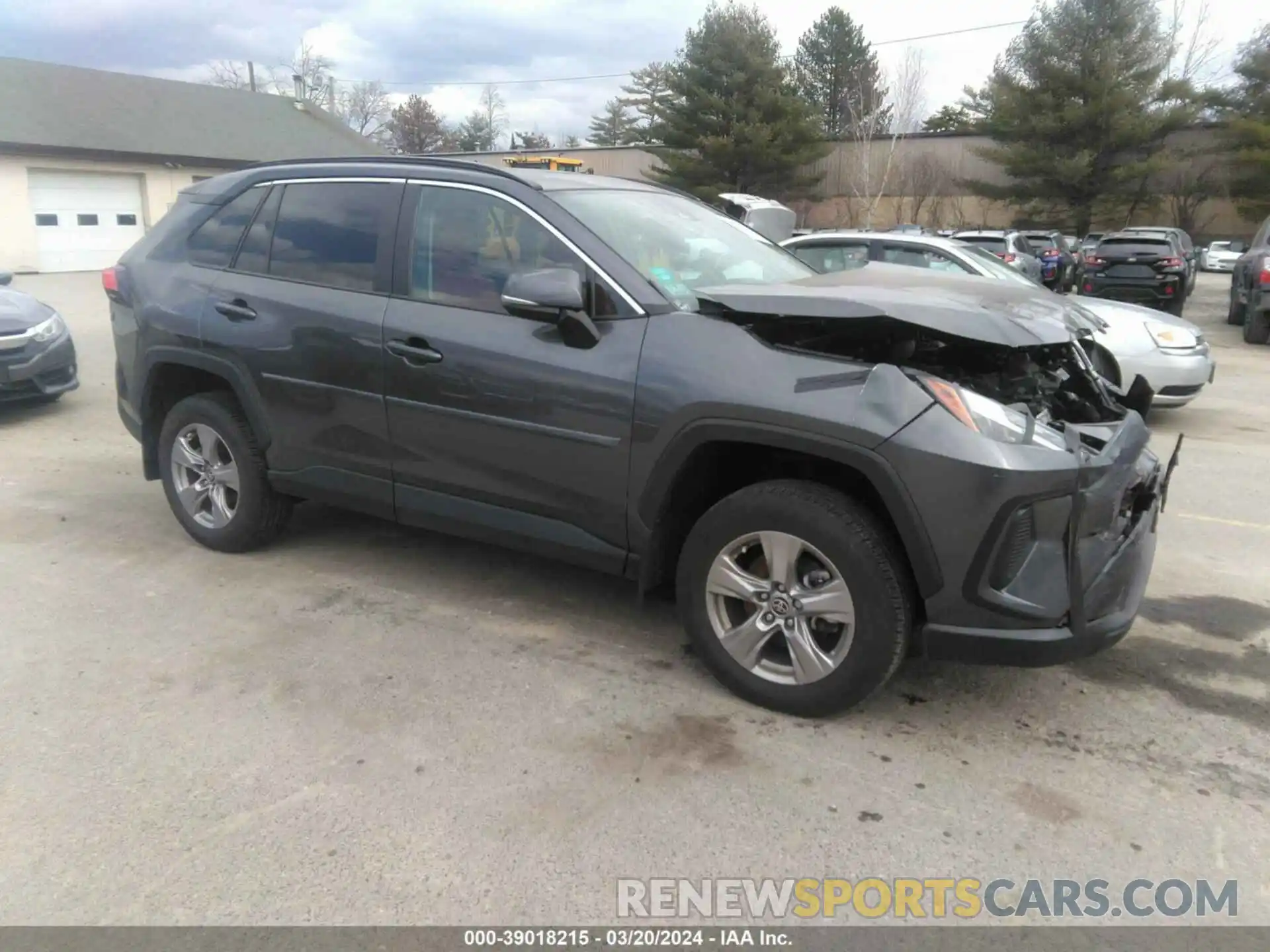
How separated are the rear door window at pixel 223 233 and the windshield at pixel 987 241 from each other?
12.9 metres

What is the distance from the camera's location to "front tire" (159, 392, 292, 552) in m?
4.72

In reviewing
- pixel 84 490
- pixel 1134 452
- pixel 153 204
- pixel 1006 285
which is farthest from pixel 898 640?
pixel 153 204

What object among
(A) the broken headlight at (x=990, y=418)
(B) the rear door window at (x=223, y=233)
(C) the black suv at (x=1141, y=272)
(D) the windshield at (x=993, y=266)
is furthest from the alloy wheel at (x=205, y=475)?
(C) the black suv at (x=1141, y=272)

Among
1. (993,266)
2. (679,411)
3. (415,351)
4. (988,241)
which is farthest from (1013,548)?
(988,241)

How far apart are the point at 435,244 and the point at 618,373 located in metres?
1.12

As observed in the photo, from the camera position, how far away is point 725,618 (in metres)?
3.49

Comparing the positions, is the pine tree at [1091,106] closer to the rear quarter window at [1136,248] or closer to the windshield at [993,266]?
the rear quarter window at [1136,248]

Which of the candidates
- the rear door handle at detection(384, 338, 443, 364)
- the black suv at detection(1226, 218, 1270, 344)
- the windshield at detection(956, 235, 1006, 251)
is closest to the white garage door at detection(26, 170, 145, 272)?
the windshield at detection(956, 235, 1006, 251)

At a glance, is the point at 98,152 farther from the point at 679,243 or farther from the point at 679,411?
the point at 679,411

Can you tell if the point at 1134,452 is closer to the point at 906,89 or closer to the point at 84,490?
the point at 84,490

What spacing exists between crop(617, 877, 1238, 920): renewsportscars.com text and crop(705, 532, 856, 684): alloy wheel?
80cm

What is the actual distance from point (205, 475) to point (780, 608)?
3.14 m

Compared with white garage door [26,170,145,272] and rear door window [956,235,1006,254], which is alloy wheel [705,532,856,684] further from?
white garage door [26,170,145,272]

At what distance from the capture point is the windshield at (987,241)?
50.8 ft
